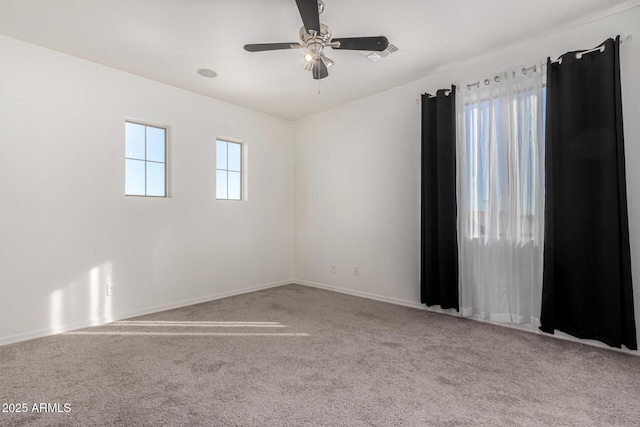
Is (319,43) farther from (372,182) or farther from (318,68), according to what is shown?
(372,182)

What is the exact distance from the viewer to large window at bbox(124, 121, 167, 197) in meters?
3.77

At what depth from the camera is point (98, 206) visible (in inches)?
136

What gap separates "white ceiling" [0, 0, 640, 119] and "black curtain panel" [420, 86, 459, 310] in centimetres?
52

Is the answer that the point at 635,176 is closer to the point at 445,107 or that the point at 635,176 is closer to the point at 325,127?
the point at 445,107

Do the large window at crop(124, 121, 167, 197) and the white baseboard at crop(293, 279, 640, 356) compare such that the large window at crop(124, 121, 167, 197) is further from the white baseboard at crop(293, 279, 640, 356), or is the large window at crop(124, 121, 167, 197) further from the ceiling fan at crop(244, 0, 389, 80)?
the white baseboard at crop(293, 279, 640, 356)

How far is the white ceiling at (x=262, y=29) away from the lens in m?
2.54

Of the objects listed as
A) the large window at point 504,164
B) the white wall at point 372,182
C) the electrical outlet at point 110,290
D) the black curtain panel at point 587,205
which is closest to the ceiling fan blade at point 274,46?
the white wall at point 372,182

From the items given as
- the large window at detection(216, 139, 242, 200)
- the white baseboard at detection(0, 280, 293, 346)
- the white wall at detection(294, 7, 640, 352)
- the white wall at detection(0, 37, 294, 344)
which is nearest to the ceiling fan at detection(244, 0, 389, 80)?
the white wall at detection(294, 7, 640, 352)

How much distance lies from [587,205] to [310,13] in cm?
262

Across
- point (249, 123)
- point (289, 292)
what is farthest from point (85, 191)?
point (289, 292)

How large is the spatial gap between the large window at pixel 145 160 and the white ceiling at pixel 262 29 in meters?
0.65

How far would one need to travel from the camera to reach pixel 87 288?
3.37 metres

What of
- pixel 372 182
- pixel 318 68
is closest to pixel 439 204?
pixel 372 182

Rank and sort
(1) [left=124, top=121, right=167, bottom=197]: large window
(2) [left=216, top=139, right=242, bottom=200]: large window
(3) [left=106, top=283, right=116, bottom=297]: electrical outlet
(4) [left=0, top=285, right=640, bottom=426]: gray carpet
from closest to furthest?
(4) [left=0, top=285, right=640, bottom=426]: gray carpet → (3) [left=106, top=283, right=116, bottom=297]: electrical outlet → (1) [left=124, top=121, right=167, bottom=197]: large window → (2) [left=216, top=139, right=242, bottom=200]: large window
